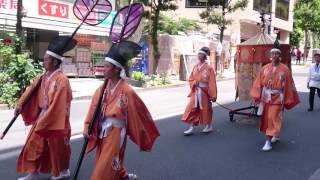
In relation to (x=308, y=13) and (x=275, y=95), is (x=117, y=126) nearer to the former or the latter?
(x=275, y=95)

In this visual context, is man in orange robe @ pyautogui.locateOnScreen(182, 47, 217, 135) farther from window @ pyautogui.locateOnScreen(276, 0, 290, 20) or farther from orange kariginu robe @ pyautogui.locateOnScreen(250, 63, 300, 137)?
window @ pyautogui.locateOnScreen(276, 0, 290, 20)

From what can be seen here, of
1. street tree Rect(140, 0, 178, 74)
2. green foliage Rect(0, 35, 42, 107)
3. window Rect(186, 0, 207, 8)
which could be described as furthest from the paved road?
window Rect(186, 0, 207, 8)

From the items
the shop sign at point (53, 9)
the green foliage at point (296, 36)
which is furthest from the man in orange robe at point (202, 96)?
the green foliage at point (296, 36)

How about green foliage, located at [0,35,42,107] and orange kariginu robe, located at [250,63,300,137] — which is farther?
green foliage, located at [0,35,42,107]

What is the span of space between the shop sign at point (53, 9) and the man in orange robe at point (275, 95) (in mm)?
14690

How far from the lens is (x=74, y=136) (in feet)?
32.2

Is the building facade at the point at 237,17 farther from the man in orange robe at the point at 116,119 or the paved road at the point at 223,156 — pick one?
the man in orange robe at the point at 116,119

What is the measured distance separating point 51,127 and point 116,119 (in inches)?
43.6

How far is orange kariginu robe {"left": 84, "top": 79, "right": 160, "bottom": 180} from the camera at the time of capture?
5.21 m

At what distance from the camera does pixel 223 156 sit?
8.39m

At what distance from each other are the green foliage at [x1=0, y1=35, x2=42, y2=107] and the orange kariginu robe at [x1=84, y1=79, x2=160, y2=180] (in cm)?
983

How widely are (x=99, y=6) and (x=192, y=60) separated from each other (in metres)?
19.9

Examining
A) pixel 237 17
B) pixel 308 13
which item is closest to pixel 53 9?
pixel 237 17

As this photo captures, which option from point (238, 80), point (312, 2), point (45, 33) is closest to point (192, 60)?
point (45, 33)
